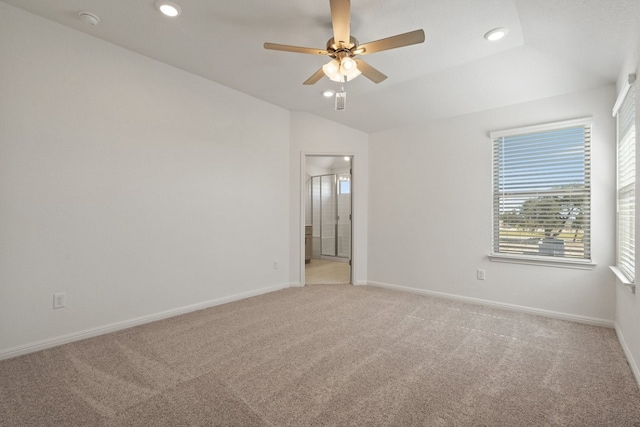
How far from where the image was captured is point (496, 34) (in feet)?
8.11

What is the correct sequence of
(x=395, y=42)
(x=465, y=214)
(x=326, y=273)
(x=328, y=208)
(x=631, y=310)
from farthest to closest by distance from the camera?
(x=328, y=208) → (x=326, y=273) → (x=465, y=214) → (x=631, y=310) → (x=395, y=42)

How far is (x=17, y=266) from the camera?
2316 millimetres

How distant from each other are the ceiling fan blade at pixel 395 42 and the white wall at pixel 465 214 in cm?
217

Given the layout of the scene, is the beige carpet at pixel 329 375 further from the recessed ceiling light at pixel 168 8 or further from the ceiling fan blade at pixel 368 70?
the recessed ceiling light at pixel 168 8

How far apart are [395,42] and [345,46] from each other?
1.20 ft

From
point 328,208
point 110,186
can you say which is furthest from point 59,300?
point 328,208

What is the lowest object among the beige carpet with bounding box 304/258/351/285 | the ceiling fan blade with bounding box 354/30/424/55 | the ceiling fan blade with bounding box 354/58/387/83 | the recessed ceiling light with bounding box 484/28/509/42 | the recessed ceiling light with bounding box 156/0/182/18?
the beige carpet with bounding box 304/258/351/285

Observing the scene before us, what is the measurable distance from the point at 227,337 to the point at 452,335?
2041 mm

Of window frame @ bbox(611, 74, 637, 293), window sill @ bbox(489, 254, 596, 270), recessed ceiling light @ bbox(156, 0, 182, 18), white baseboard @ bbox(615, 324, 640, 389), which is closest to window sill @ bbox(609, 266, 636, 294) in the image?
window frame @ bbox(611, 74, 637, 293)

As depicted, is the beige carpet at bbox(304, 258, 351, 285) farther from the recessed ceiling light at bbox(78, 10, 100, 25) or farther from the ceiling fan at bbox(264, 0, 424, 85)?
the recessed ceiling light at bbox(78, 10, 100, 25)

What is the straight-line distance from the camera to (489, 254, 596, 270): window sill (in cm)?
307

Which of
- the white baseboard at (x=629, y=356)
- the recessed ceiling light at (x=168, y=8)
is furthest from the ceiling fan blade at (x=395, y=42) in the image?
the white baseboard at (x=629, y=356)

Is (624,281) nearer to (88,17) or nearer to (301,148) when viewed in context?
(301,148)

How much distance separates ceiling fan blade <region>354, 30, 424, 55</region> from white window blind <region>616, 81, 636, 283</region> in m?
1.70
